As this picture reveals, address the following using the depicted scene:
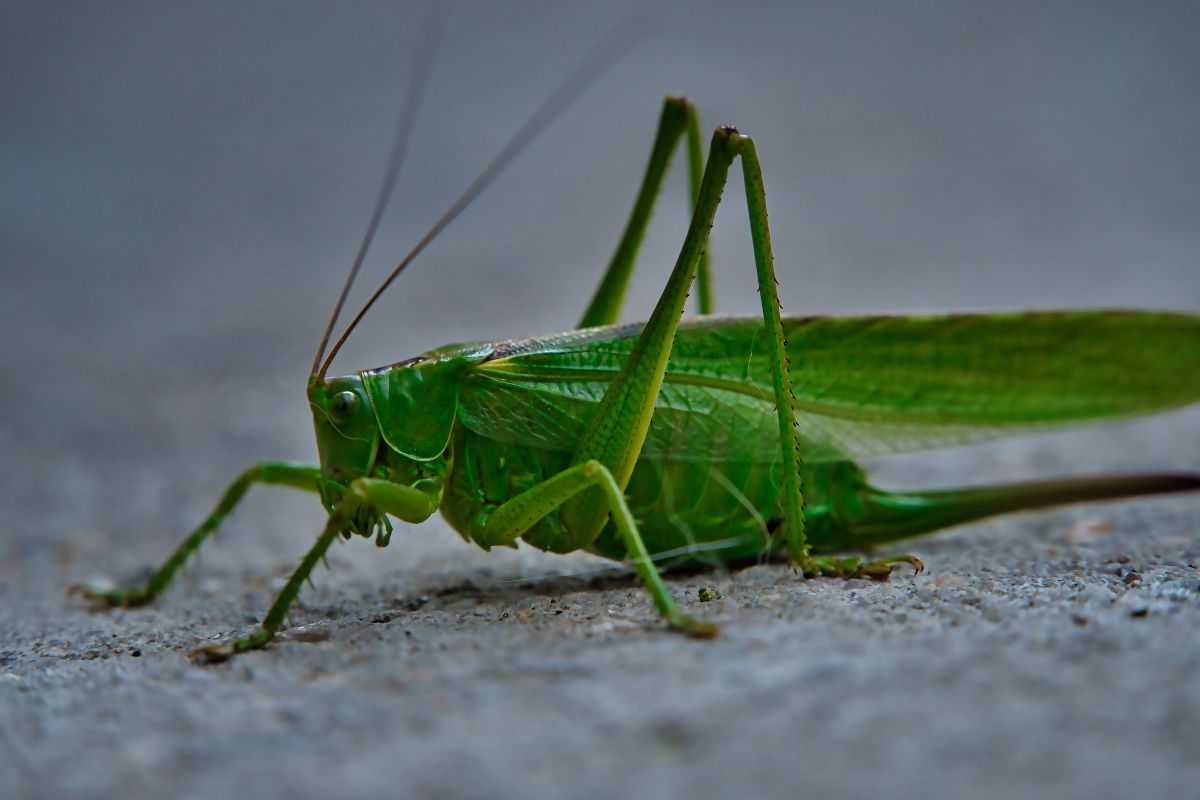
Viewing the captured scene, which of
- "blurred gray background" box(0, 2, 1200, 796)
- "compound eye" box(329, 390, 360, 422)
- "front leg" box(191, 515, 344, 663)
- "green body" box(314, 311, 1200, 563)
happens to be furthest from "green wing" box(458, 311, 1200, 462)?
"front leg" box(191, 515, 344, 663)

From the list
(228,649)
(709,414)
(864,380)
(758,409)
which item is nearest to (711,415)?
(709,414)

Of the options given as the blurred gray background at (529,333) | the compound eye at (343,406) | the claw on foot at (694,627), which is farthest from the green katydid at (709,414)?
the claw on foot at (694,627)

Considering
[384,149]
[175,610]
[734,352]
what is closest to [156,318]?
[384,149]

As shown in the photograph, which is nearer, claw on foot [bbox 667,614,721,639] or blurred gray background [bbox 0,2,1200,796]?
blurred gray background [bbox 0,2,1200,796]

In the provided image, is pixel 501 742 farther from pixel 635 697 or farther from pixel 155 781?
pixel 155 781

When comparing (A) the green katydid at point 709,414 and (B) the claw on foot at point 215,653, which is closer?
(B) the claw on foot at point 215,653

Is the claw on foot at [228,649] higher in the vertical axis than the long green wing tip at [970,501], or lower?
lower

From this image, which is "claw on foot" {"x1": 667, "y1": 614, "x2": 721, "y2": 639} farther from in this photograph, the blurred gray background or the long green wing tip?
the long green wing tip

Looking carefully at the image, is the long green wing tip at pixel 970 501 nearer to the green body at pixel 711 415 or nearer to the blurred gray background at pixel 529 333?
the green body at pixel 711 415
